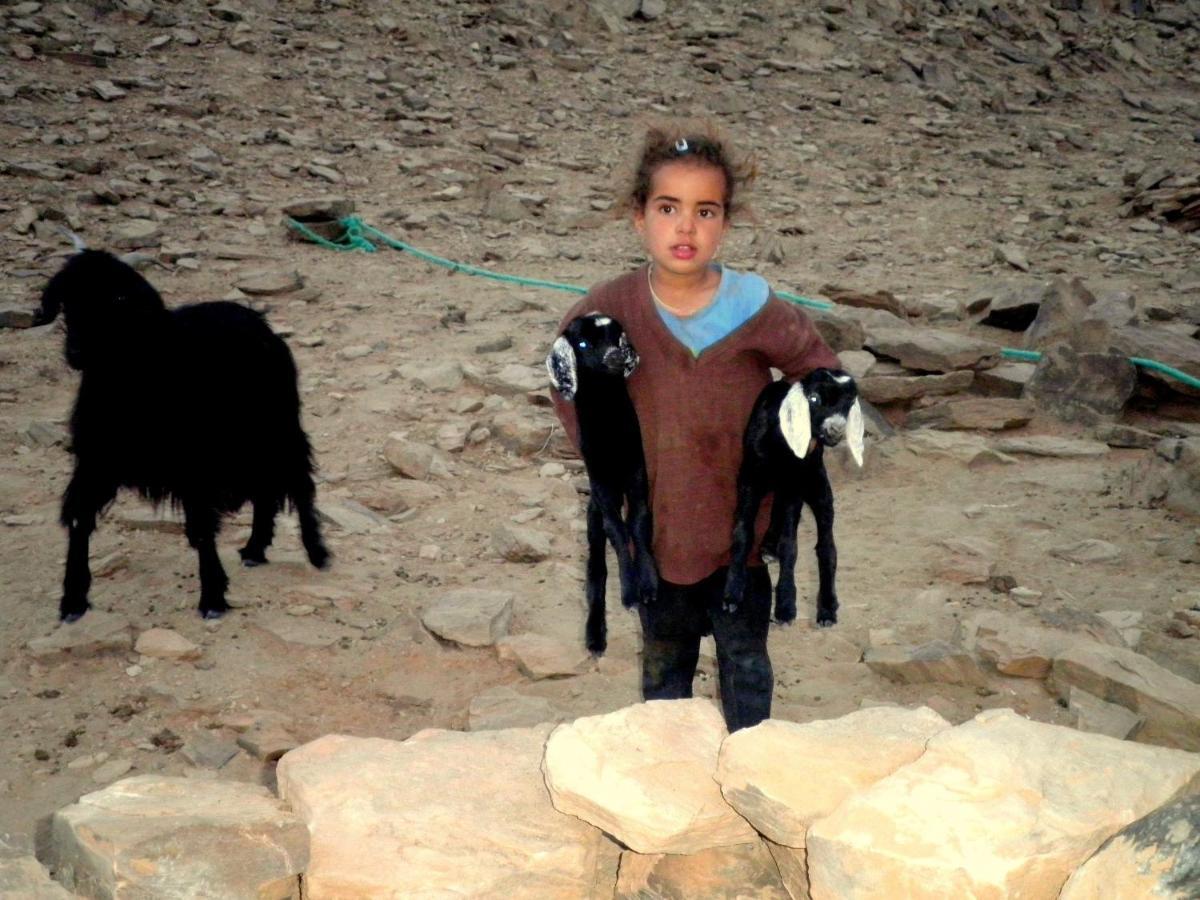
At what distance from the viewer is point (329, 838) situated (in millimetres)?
2418

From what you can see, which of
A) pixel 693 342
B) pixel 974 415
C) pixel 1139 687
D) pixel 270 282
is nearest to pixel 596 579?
pixel 693 342

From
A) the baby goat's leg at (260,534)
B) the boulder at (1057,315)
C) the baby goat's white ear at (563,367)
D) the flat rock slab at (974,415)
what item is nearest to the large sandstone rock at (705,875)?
the baby goat's white ear at (563,367)

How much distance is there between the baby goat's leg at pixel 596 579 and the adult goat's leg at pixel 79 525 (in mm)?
2361

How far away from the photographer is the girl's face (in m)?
2.47

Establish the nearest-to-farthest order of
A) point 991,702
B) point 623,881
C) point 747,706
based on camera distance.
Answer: point 623,881
point 747,706
point 991,702

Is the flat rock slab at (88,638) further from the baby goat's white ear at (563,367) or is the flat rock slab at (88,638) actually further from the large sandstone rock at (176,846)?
the baby goat's white ear at (563,367)

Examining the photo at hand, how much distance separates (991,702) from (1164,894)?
6.83 ft

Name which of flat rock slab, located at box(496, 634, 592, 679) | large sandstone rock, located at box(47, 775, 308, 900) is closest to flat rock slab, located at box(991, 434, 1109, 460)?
flat rock slab, located at box(496, 634, 592, 679)

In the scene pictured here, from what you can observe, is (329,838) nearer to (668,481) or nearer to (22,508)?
(668,481)

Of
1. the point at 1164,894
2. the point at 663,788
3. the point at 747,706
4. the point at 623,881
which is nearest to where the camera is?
the point at 1164,894

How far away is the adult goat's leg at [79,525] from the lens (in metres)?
4.32

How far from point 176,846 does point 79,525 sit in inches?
95.7

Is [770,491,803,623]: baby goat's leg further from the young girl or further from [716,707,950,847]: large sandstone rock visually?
[716,707,950,847]: large sandstone rock

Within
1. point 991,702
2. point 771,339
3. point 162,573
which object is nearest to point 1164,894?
point 771,339
